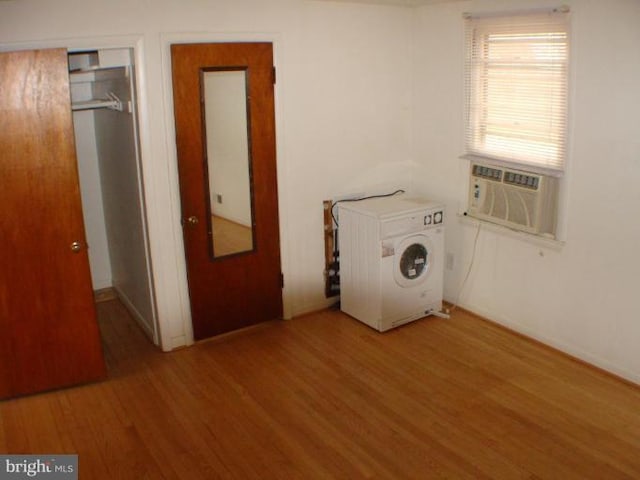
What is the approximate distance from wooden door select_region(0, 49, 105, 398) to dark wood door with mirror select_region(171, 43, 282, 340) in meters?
0.73

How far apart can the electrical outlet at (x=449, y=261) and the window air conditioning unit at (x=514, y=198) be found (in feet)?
1.44

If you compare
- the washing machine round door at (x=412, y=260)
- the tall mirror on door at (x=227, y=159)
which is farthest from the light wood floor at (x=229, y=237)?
the washing machine round door at (x=412, y=260)

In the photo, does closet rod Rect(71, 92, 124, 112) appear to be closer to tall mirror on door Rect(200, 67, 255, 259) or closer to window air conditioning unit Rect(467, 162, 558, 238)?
tall mirror on door Rect(200, 67, 255, 259)

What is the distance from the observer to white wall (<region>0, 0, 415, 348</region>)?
12.2ft

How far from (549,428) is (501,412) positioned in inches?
10.4

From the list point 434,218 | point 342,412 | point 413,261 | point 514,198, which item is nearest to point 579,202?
point 514,198

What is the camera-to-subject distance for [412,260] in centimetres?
462

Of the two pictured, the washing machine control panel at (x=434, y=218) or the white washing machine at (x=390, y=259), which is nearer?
the white washing machine at (x=390, y=259)

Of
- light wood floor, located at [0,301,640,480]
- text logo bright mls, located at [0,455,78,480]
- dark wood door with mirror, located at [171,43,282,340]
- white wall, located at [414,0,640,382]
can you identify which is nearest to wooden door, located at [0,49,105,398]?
light wood floor, located at [0,301,640,480]

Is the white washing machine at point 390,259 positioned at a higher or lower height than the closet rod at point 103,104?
lower

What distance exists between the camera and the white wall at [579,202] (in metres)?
3.61

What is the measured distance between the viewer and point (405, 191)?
517cm

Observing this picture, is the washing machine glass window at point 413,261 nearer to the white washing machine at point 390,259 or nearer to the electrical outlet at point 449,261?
the white washing machine at point 390,259

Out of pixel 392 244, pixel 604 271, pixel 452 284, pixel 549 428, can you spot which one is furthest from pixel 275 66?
pixel 549 428
